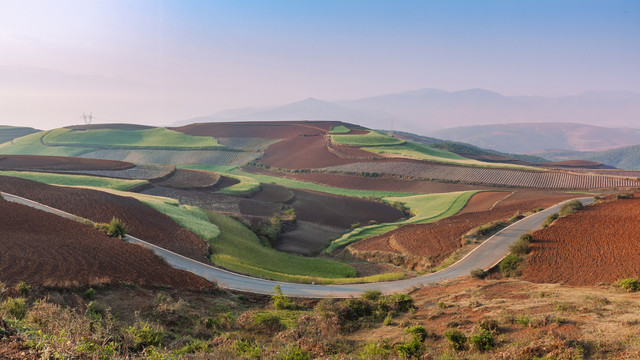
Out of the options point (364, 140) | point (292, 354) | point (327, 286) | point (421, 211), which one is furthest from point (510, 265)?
point (364, 140)

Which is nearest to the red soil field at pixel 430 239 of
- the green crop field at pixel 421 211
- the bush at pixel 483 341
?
the green crop field at pixel 421 211

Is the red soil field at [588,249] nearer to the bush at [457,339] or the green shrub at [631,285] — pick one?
the green shrub at [631,285]

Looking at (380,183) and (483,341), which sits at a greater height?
(380,183)

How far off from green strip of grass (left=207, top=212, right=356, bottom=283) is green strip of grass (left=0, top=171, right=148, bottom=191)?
76.8 ft

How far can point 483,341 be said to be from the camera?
1188 centimetres

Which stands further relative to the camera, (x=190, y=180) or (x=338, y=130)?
(x=338, y=130)

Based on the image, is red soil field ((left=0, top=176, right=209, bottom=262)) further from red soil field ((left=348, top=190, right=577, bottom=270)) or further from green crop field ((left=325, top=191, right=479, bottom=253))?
red soil field ((left=348, top=190, right=577, bottom=270))

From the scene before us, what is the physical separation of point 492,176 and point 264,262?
61.8 metres

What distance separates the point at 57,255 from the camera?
2009 centimetres

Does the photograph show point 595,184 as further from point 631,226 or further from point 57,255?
point 57,255

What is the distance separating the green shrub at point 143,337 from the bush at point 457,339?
30.2 feet

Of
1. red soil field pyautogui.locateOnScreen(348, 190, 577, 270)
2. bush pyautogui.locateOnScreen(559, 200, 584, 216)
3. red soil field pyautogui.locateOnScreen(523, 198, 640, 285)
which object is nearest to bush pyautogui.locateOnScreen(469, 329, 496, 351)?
red soil field pyautogui.locateOnScreen(523, 198, 640, 285)

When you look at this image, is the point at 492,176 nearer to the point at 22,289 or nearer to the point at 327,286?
the point at 327,286

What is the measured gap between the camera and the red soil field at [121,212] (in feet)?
94.6
